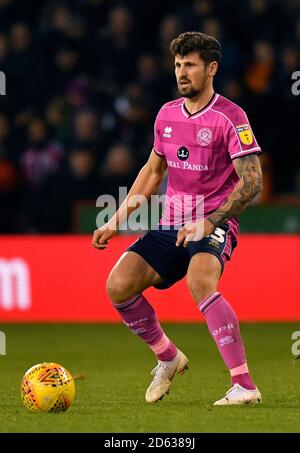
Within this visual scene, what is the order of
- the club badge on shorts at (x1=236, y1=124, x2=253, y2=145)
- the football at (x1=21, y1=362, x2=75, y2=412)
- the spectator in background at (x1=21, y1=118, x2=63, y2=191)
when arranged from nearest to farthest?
the football at (x1=21, y1=362, x2=75, y2=412) < the club badge on shorts at (x1=236, y1=124, x2=253, y2=145) < the spectator in background at (x1=21, y1=118, x2=63, y2=191)

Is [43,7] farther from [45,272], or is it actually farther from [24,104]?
[45,272]

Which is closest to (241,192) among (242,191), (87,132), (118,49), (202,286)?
(242,191)

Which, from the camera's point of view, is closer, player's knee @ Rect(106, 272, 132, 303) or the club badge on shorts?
the club badge on shorts

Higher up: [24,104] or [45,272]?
[24,104]

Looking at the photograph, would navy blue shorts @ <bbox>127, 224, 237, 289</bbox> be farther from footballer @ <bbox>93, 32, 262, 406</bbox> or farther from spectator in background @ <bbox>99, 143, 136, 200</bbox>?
spectator in background @ <bbox>99, 143, 136, 200</bbox>

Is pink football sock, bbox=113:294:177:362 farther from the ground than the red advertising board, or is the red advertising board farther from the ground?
pink football sock, bbox=113:294:177:362

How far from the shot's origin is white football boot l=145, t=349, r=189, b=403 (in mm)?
7438

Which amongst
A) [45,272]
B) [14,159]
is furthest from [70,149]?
[45,272]

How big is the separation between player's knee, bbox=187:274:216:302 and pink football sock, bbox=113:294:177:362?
55 centimetres

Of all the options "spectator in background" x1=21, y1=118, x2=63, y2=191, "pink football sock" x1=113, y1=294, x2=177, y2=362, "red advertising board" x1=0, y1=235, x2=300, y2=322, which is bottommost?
"red advertising board" x1=0, y1=235, x2=300, y2=322

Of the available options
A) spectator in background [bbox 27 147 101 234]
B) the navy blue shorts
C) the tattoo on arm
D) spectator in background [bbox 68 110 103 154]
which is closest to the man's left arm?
the tattoo on arm

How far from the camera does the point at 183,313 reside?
42.8 feet

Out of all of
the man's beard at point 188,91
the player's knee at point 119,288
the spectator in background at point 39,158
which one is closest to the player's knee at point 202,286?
the player's knee at point 119,288
